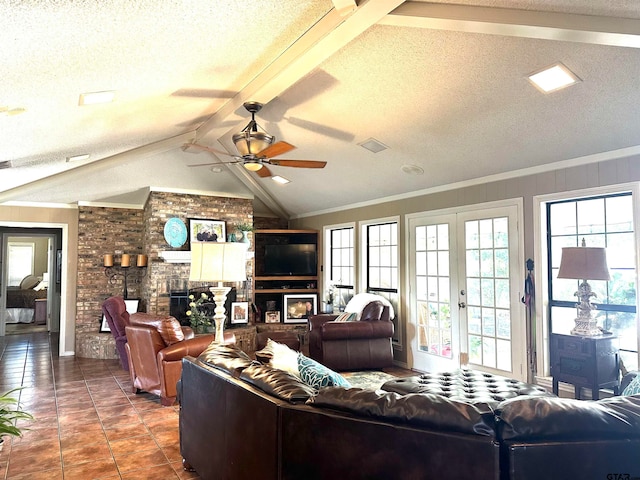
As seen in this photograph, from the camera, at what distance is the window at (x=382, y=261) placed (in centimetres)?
661

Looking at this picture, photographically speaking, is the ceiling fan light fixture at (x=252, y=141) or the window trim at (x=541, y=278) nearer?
the ceiling fan light fixture at (x=252, y=141)

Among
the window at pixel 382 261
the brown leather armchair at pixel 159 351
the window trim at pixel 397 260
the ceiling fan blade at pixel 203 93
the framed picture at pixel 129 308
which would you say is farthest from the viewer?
the framed picture at pixel 129 308

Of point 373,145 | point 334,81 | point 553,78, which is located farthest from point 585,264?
point 334,81

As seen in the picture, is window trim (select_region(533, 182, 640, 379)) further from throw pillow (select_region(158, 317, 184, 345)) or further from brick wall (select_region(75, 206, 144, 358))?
brick wall (select_region(75, 206, 144, 358))

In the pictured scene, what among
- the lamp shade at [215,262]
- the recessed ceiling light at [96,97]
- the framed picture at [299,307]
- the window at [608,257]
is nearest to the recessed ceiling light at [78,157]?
the recessed ceiling light at [96,97]

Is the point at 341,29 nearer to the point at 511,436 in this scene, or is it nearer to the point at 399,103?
the point at 399,103

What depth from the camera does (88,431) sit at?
379 centimetres

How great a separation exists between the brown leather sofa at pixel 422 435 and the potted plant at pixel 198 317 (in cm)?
501

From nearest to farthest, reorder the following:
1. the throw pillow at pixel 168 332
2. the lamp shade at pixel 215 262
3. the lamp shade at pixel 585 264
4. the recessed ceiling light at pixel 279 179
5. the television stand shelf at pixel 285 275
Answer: the lamp shade at pixel 215 262
the lamp shade at pixel 585 264
the throw pillow at pixel 168 332
the recessed ceiling light at pixel 279 179
the television stand shelf at pixel 285 275

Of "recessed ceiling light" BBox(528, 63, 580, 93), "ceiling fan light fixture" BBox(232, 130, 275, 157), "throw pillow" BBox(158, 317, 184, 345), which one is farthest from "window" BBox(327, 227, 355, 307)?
"recessed ceiling light" BBox(528, 63, 580, 93)

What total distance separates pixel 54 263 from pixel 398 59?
8812 millimetres

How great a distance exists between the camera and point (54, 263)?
372 inches

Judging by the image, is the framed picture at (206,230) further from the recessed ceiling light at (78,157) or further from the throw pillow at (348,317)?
the throw pillow at (348,317)

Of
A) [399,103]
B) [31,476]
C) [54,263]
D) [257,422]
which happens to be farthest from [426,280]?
[54,263]
